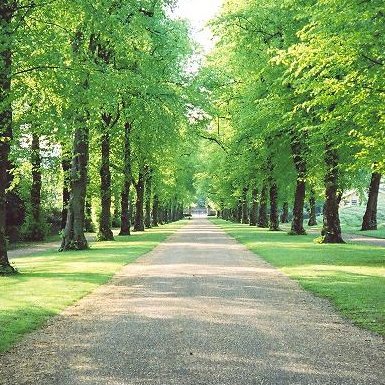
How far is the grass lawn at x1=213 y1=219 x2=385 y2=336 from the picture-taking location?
377 inches

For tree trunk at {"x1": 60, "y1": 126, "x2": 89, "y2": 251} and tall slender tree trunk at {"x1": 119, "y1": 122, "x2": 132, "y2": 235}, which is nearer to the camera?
tree trunk at {"x1": 60, "y1": 126, "x2": 89, "y2": 251}

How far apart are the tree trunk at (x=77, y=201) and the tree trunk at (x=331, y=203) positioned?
12.5 metres

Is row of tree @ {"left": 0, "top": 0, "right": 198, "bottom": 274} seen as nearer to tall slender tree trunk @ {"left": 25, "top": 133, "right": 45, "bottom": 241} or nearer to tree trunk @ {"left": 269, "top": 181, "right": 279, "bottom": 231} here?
tall slender tree trunk @ {"left": 25, "top": 133, "right": 45, "bottom": 241}

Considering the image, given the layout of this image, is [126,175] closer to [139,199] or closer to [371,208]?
[139,199]

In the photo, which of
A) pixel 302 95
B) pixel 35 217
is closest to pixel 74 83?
pixel 302 95

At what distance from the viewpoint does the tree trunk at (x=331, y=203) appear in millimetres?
25984

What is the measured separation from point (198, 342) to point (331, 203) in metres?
21.0

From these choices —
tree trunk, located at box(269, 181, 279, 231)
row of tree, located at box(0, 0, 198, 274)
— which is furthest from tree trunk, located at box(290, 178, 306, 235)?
row of tree, located at box(0, 0, 198, 274)

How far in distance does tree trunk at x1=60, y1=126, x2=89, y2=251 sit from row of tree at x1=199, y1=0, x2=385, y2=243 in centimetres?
717

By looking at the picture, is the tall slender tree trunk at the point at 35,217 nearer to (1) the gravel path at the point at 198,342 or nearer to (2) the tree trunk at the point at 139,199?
(2) the tree trunk at the point at 139,199

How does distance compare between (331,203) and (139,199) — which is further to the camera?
(139,199)

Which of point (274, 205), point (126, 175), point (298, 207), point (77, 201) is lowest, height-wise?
point (298, 207)

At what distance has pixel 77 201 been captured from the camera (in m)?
26.2

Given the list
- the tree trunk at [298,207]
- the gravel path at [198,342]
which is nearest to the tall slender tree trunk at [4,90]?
the gravel path at [198,342]
